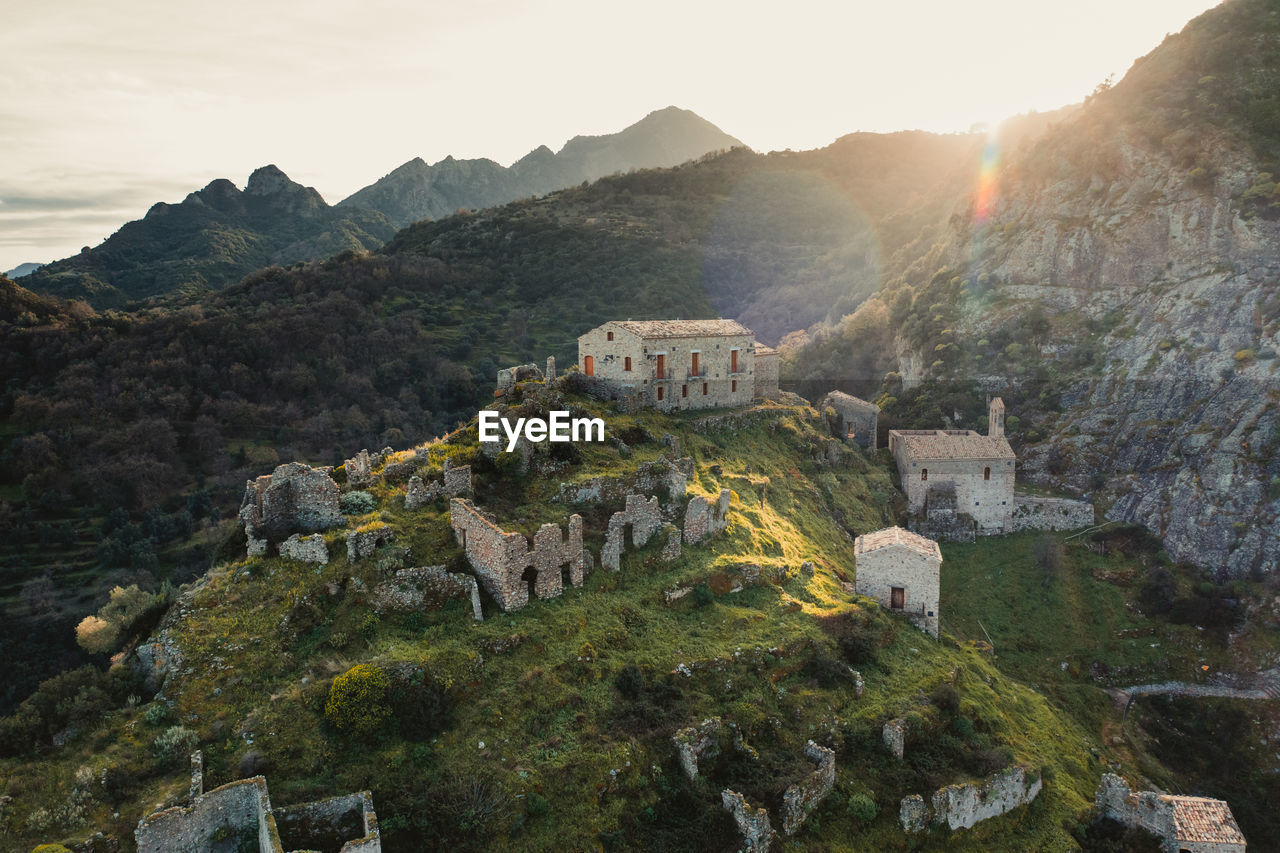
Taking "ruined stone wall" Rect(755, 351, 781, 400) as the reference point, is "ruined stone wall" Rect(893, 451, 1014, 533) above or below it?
below

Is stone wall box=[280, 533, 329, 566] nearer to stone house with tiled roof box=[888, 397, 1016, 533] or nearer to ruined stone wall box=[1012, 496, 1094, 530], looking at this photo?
stone house with tiled roof box=[888, 397, 1016, 533]

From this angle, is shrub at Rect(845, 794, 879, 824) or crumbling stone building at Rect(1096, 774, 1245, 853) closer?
shrub at Rect(845, 794, 879, 824)

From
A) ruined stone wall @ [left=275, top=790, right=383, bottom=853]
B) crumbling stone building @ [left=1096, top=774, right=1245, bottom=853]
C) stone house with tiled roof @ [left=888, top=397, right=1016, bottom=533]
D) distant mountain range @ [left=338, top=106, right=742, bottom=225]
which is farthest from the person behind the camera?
distant mountain range @ [left=338, top=106, right=742, bottom=225]

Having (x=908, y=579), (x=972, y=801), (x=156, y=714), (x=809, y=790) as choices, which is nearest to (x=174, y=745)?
(x=156, y=714)

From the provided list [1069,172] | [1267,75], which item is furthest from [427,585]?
[1267,75]

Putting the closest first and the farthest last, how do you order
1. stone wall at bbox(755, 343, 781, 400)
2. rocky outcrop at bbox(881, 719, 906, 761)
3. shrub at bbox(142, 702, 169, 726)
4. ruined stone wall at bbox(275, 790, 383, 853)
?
1. ruined stone wall at bbox(275, 790, 383, 853)
2. shrub at bbox(142, 702, 169, 726)
3. rocky outcrop at bbox(881, 719, 906, 761)
4. stone wall at bbox(755, 343, 781, 400)

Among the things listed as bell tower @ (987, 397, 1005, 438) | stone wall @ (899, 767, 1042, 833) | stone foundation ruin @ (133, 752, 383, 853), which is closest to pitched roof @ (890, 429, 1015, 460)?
bell tower @ (987, 397, 1005, 438)

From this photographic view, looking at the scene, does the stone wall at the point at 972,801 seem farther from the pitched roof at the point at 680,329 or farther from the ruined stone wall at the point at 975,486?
the pitched roof at the point at 680,329

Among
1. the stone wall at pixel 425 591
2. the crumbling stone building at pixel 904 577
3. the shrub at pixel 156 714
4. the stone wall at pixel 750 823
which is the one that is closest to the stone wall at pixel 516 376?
the stone wall at pixel 425 591
